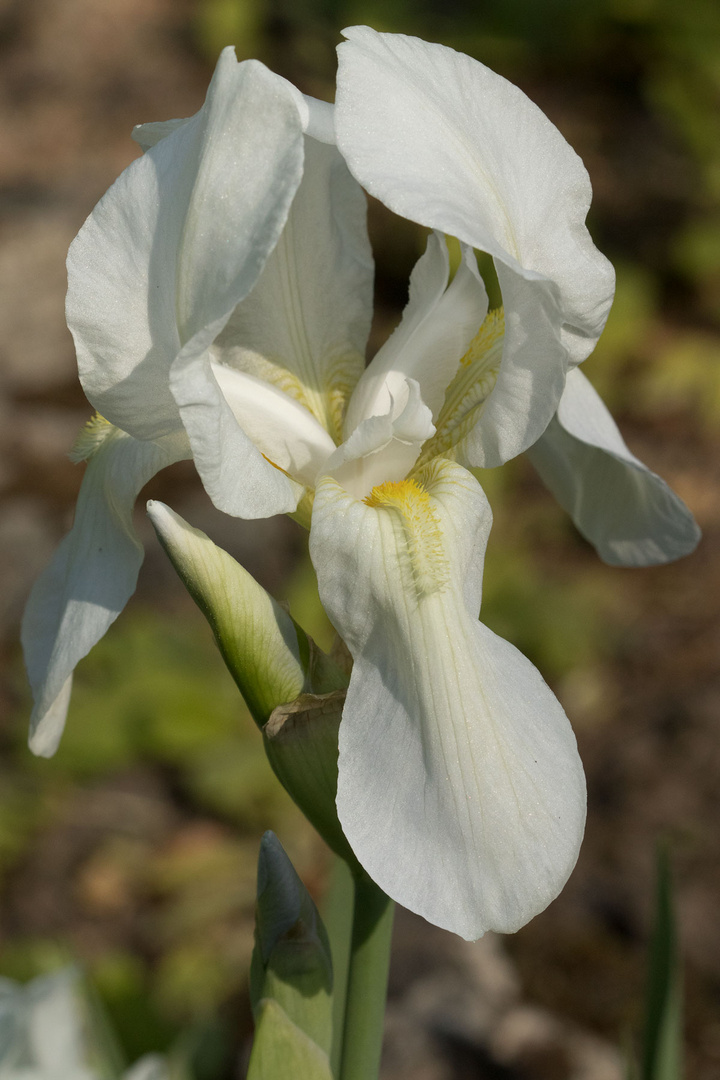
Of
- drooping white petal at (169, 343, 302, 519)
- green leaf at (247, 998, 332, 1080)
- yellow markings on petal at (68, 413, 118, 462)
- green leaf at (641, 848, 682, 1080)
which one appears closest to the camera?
drooping white petal at (169, 343, 302, 519)

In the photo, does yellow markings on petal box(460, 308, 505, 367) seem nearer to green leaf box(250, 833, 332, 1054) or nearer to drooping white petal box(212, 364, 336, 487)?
drooping white petal box(212, 364, 336, 487)

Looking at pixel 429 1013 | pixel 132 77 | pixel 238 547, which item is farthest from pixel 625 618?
pixel 132 77

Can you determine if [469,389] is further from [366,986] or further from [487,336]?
[366,986]

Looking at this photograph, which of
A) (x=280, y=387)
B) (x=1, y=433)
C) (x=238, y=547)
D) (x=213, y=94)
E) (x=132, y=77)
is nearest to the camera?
(x=213, y=94)

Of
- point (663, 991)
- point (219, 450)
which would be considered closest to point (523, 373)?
point (219, 450)

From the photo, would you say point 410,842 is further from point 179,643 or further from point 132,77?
point 132,77

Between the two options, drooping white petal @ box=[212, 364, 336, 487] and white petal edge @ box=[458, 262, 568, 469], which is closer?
white petal edge @ box=[458, 262, 568, 469]

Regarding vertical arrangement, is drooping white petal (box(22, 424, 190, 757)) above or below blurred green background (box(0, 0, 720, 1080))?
above

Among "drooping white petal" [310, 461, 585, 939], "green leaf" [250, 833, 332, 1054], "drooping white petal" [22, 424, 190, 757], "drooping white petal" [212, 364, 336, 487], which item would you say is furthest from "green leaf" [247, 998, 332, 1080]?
"drooping white petal" [212, 364, 336, 487]
